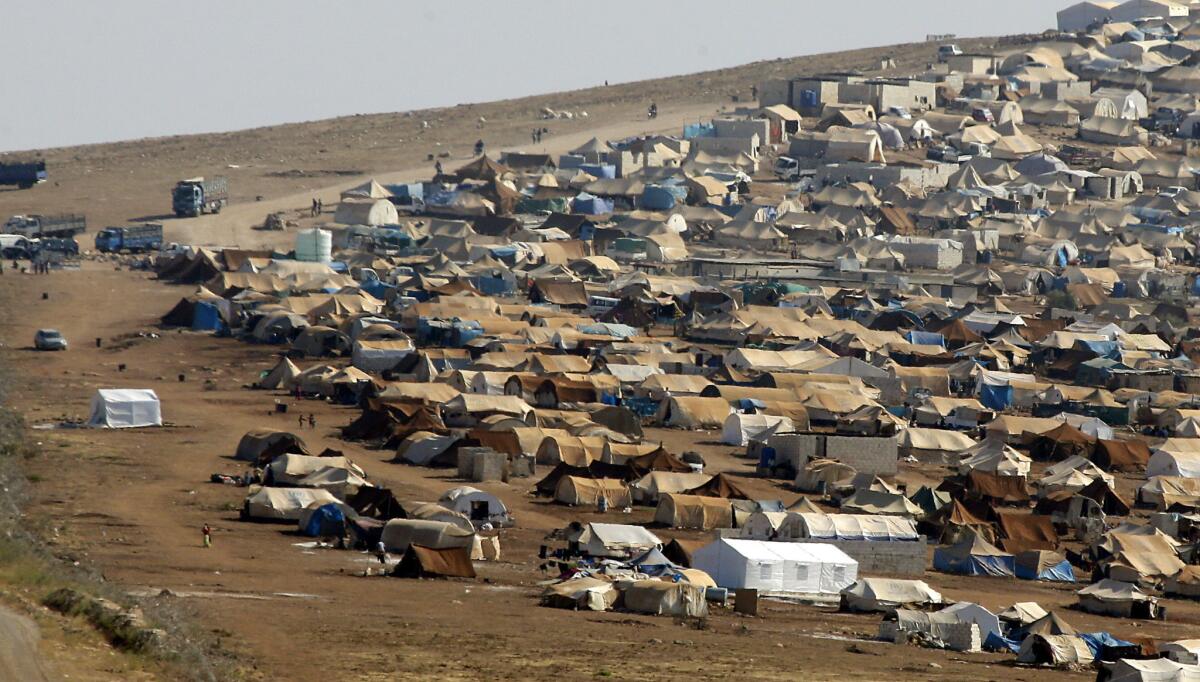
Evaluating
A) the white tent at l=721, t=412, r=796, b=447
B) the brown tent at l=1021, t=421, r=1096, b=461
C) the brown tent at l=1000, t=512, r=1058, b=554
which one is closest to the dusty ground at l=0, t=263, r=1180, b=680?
the white tent at l=721, t=412, r=796, b=447

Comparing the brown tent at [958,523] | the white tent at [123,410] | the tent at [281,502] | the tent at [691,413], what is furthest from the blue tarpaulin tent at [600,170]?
the tent at [281,502]

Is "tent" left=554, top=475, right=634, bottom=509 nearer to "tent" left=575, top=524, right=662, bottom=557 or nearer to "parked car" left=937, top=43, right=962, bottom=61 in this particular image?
"tent" left=575, top=524, right=662, bottom=557

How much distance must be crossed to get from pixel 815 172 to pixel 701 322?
31.4 m

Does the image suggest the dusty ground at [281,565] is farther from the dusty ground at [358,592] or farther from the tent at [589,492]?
the tent at [589,492]

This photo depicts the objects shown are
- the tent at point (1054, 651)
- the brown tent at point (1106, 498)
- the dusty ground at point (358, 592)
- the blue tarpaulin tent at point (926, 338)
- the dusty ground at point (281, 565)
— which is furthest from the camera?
Answer: the blue tarpaulin tent at point (926, 338)

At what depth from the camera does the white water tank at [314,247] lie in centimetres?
7106

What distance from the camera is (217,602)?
26250 mm

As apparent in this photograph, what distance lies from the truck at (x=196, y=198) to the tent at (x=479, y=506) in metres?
49.7

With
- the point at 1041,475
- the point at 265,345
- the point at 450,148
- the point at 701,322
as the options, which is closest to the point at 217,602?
the point at 1041,475

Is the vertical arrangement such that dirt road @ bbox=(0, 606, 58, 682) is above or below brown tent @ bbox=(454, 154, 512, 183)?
below

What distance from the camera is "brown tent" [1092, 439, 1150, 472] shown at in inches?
1806

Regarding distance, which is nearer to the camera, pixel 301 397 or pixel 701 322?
pixel 301 397

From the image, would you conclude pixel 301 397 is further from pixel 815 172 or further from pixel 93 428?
pixel 815 172

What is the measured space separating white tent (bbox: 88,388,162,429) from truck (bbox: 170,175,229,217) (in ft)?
130
